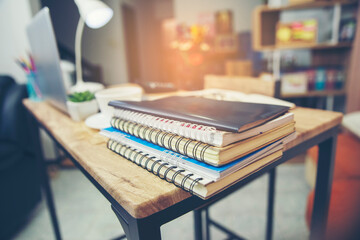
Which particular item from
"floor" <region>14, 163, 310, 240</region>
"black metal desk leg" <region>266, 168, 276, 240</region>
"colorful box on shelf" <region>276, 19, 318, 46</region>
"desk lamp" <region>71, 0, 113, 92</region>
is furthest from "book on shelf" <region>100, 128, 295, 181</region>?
"colorful box on shelf" <region>276, 19, 318, 46</region>

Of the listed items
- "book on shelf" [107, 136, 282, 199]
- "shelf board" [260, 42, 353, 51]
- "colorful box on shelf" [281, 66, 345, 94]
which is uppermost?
"shelf board" [260, 42, 353, 51]

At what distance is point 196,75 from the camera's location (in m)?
1.36

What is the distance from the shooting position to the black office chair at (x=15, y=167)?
151 centimetres

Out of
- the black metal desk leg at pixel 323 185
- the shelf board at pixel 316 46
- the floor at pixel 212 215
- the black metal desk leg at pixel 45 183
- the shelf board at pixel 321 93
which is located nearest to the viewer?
the black metal desk leg at pixel 323 185

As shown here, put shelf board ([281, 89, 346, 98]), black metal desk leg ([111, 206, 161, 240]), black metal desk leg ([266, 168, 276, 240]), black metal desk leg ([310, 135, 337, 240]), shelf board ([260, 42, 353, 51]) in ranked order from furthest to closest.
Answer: shelf board ([281, 89, 346, 98])
shelf board ([260, 42, 353, 51])
black metal desk leg ([266, 168, 276, 240])
black metal desk leg ([310, 135, 337, 240])
black metal desk leg ([111, 206, 161, 240])

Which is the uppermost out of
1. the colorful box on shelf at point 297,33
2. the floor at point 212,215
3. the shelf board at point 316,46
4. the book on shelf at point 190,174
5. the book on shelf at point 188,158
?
the colorful box on shelf at point 297,33

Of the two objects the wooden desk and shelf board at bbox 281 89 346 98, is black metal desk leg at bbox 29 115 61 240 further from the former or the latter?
shelf board at bbox 281 89 346 98

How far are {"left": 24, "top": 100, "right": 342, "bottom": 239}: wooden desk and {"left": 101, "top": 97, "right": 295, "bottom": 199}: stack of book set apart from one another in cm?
3

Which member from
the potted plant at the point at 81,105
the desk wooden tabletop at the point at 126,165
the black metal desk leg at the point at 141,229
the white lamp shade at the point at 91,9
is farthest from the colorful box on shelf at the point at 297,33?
the black metal desk leg at the point at 141,229

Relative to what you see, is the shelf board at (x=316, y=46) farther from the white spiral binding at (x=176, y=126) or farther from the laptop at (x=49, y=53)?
the white spiral binding at (x=176, y=126)

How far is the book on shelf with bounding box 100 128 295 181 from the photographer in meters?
0.36

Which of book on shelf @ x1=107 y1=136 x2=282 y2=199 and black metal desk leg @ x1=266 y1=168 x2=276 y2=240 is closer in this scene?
book on shelf @ x1=107 y1=136 x2=282 y2=199

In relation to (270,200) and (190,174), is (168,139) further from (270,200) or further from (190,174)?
(270,200)

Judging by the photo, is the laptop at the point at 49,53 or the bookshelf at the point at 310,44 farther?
the bookshelf at the point at 310,44
